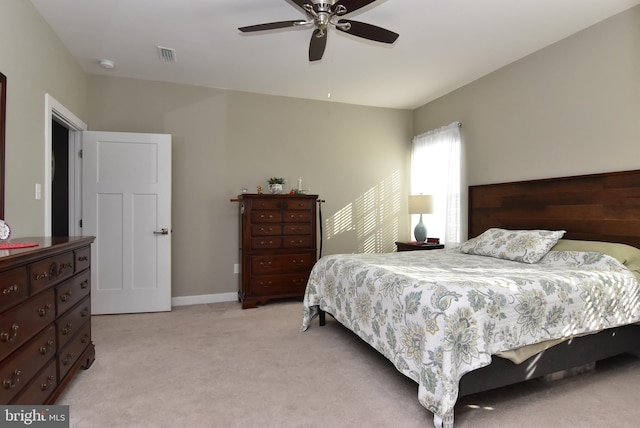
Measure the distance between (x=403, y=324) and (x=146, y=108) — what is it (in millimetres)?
3846

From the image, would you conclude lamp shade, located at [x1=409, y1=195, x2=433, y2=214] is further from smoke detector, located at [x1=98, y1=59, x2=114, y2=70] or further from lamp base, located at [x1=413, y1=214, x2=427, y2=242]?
smoke detector, located at [x1=98, y1=59, x2=114, y2=70]

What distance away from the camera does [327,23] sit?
2.33m

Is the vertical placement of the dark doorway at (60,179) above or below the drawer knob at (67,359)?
above

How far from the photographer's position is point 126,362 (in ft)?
8.61

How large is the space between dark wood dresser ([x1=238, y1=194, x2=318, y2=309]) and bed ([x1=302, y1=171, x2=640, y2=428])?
1029 millimetres

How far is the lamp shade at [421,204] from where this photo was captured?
464 cm

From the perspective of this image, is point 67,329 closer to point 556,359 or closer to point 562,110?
point 556,359

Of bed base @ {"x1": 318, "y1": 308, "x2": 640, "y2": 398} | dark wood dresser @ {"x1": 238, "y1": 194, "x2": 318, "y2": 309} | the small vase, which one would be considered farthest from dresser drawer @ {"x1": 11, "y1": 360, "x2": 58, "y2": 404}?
the small vase

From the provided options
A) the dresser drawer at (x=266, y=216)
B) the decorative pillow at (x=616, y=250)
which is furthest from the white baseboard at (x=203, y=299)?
the decorative pillow at (x=616, y=250)

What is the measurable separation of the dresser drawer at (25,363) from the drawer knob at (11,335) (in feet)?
0.24

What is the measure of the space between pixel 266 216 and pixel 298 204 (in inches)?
A: 16.5

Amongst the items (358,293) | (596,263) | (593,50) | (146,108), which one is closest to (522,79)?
(593,50)

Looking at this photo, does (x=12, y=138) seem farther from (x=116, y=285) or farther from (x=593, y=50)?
(x=593, y=50)

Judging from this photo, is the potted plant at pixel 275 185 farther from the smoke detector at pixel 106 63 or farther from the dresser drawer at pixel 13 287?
the dresser drawer at pixel 13 287
